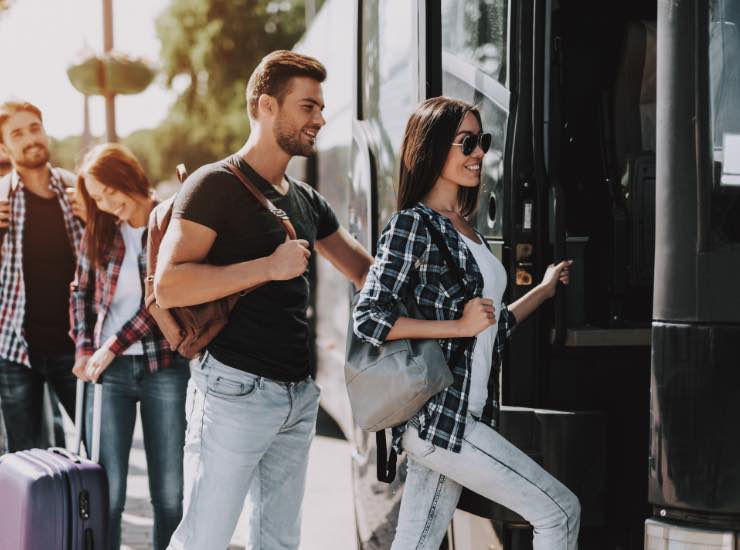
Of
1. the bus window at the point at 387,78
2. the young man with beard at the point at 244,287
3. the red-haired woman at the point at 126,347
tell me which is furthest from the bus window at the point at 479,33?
the red-haired woman at the point at 126,347

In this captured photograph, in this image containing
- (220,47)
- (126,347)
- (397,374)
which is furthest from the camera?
(220,47)

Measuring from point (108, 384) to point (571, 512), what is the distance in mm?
1884

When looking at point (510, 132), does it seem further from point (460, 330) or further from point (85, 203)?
point (85, 203)

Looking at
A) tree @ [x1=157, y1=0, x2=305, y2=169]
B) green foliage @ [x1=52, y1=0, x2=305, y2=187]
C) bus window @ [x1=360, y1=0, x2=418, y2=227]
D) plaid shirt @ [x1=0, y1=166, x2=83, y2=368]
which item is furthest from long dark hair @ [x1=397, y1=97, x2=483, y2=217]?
green foliage @ [x1=52, y1=0, x2=305, y2=187]

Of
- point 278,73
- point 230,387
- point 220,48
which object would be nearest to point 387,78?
point 278,73

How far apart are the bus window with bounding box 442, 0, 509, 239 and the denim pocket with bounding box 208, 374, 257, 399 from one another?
917mm

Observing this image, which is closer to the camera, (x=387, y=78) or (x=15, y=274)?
(x=387, y=78)

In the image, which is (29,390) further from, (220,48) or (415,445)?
(220,48)

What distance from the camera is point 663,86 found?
9.11 feet

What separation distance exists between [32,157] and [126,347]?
3.56 feet

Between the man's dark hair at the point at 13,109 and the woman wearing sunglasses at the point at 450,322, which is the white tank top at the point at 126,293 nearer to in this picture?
the man's dark hair at the point at 13,109

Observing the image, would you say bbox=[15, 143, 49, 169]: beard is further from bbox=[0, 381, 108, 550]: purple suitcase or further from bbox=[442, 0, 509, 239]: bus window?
bbox=[442, 0, 509, 239]: bus window

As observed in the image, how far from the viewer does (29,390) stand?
4.68 metres

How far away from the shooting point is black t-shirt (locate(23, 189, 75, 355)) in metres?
4.64
